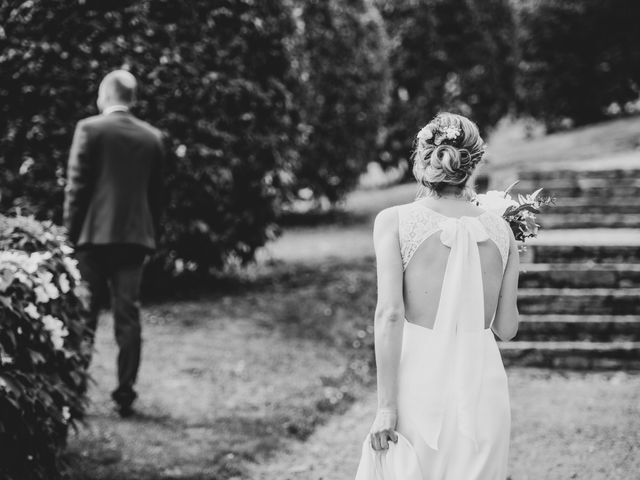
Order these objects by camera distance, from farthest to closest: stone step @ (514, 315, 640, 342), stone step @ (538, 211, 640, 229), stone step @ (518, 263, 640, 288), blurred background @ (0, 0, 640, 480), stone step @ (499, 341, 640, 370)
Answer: stone step @ (538, 211, 640, 229) < stone step @ (518, 263, 640, 288) < stone step @ (514, 315, 640, 342) < stone step @ (499, 341, 640, 370) < blurred background @ (0, 0, 640, 480)

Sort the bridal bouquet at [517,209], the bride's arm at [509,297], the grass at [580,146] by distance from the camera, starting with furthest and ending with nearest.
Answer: the grass at [580,146] → the bridal bouquet at [517,209] → the bride's arm at [509,297]

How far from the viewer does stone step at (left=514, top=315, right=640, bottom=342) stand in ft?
23.1

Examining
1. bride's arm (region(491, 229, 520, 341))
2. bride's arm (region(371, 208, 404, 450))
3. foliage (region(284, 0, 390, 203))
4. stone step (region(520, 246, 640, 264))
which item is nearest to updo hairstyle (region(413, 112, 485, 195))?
bride's arm (region(371, 208, 404, 450))

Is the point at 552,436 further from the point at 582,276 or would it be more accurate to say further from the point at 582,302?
the point at 582,276

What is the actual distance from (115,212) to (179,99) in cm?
290

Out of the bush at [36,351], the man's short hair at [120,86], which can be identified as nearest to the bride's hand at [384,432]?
the bush at [36,351]

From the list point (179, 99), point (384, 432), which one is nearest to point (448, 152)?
point (384, 432)

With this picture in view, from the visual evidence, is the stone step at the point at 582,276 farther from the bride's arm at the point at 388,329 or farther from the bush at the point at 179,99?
the bride's arm at the point at 388,329

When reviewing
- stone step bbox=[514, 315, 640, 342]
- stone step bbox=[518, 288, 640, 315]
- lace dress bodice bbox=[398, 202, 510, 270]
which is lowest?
stone step bbox=[514, 315, 640, 342]

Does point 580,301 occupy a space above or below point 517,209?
below

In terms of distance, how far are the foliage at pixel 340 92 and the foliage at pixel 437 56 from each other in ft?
10.1

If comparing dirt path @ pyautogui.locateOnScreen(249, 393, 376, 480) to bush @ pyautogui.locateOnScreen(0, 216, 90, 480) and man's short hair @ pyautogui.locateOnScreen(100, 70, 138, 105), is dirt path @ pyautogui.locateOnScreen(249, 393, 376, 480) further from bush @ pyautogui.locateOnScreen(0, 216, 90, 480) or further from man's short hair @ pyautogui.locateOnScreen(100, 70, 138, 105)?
man's short hair @ pyautogui.locateOnScreen(100, 70, 138, 105)

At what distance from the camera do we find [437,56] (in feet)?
55.1

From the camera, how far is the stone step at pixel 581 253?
7.67m
